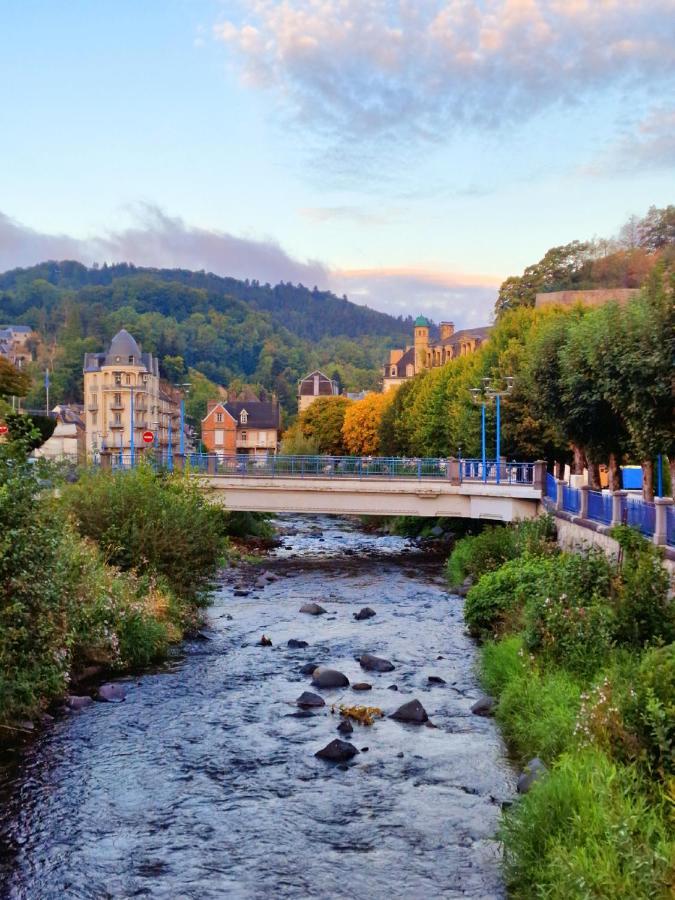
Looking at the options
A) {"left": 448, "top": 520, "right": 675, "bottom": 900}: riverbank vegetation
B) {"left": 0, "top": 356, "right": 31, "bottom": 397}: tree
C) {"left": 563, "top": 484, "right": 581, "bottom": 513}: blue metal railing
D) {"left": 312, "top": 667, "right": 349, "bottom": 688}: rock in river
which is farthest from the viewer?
{"left": 0, "top": 356, "right": 31, "bottom": 397}: tree

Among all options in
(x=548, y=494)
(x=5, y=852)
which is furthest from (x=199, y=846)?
(x=548, y=494)

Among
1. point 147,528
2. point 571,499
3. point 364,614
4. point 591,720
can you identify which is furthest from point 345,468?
point 591,720

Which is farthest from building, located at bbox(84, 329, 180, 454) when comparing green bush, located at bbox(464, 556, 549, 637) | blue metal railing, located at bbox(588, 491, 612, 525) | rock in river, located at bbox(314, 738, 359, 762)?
rock in river, located at bbox(314, 738, 359, 762)

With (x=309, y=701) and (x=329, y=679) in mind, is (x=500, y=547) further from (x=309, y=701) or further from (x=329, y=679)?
(x=309, y=701)

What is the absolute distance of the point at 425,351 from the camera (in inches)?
5925

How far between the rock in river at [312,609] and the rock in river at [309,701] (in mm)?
11222

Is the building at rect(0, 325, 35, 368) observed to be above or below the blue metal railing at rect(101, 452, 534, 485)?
above

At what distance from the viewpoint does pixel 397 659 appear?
2433cm

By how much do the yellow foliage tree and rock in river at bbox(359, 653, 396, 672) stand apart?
68115mm

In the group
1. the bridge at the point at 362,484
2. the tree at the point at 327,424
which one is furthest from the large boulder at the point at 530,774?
the tree at the point at 327,424

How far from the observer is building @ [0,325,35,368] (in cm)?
16650

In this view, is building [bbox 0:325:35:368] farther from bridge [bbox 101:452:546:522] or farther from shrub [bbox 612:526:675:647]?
shrub [bbox 612:526:675:647]

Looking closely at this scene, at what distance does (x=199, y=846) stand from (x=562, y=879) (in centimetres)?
515

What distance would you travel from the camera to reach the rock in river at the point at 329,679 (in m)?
21.6
